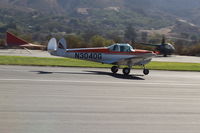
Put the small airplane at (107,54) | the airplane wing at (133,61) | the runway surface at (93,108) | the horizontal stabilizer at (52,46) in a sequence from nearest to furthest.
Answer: the runway surface at (93,108) → the small airplane at (107,54) → the horizontal stabilizer at (52,46) → the airplane wing at (133,61)

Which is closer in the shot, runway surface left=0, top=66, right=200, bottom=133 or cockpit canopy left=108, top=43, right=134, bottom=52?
runway surface left=0, top=66, right=200, bottom=133

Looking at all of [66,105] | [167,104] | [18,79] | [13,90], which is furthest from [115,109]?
[18,79]

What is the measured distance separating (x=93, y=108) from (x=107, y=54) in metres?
13.4

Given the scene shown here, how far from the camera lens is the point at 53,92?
14.2 metres

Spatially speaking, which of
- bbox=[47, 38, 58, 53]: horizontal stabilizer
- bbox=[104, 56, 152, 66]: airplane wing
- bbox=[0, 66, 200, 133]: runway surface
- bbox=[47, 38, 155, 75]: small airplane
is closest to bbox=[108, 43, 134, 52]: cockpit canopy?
bbox=[47, 38, 155, 75]: small airplane

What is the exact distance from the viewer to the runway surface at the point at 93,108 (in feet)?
30.5

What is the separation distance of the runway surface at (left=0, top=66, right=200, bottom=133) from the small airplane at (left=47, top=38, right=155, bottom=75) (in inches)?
267

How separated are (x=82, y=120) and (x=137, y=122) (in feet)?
4.28

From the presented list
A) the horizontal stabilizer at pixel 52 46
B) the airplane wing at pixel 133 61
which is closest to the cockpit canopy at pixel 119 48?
the airplane wing at pixel 133 61

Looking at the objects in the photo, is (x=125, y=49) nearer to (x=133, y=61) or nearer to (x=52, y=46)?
(x=133, y=61)

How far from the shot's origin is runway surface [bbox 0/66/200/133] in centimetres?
930

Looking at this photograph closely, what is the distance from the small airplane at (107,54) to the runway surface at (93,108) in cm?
678

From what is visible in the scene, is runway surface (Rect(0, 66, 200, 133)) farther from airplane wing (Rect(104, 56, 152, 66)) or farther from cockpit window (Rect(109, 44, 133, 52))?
cockpit window (Rect(109, 44, 133, 52))

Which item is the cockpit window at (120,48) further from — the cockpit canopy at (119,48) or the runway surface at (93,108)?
the runway surface at (93,108)
